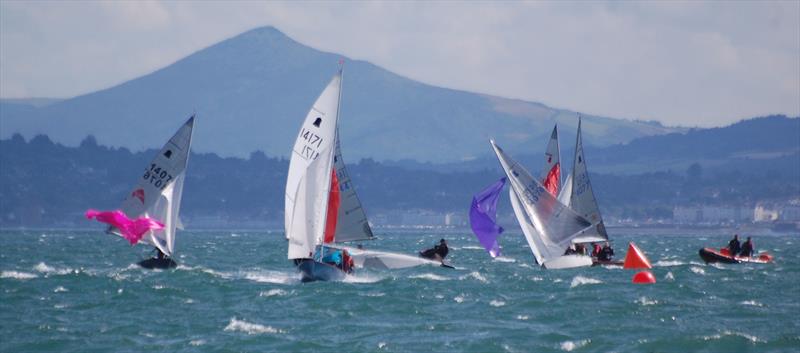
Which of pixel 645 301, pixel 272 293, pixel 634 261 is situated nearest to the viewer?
pixel 645 301

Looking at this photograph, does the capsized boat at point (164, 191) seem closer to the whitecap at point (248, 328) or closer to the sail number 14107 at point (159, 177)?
the sail number 14107 at point (159, 177)

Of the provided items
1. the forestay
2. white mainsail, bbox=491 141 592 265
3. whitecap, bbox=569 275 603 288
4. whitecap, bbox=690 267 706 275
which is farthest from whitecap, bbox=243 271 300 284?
whitecap, bbox=690 267 706 275

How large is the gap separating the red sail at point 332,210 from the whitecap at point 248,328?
16.9 meters

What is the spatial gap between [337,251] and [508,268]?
55.1ft

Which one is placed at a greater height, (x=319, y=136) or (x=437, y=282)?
(x=319, y=136)

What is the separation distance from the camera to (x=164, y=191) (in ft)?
219

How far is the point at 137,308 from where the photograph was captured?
47.4m

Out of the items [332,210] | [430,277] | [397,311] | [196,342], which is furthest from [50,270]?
[196,342]

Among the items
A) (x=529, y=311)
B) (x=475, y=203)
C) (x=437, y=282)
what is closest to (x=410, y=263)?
(x=475, y=203)

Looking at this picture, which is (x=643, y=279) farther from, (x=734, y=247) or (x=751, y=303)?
(x=734, y=247)

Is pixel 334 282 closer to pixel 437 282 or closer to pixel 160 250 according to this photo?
pixel 437 282

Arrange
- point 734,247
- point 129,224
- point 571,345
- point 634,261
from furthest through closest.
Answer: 1. point 734,247
2. point 634,261
3. point 129,224
4. point 571,345

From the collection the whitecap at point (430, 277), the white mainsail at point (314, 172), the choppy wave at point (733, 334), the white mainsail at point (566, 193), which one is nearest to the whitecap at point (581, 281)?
the whitecap at point (430, 277)

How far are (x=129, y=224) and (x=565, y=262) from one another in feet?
61.3
